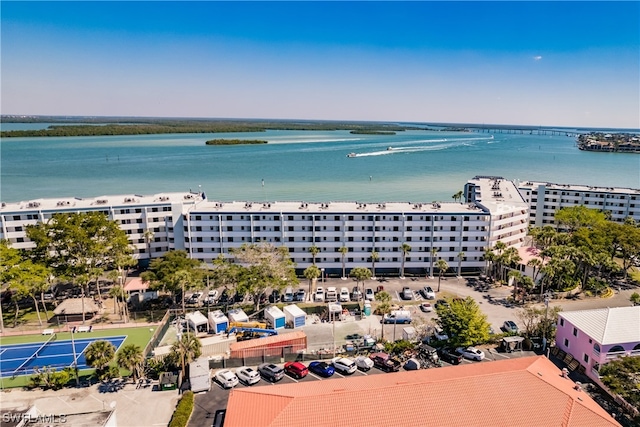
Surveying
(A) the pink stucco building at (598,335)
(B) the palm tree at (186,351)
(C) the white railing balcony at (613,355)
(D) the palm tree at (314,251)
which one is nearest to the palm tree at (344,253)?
Answer: (D) the palm tree at (314,251)

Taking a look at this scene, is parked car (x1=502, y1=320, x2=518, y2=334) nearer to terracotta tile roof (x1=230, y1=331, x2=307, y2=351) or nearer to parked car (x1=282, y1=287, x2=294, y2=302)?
terracotta tile roof (x1=230, y1=331, x2=307, y2=351)

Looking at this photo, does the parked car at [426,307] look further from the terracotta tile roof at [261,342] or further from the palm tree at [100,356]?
the palm tree at [100,356]

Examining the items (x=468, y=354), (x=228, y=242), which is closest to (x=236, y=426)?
(x=468, y=354)

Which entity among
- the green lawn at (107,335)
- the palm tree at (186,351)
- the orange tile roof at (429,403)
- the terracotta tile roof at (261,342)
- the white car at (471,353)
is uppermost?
the orange tile roof at (429,403)

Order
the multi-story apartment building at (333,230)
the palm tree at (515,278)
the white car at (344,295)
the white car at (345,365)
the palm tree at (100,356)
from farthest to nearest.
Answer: the multi-story apartment building at (333,230), the white car at (344,295), the palm tree at (515,278), the white car at (345,365), the palm tree at (100,356)

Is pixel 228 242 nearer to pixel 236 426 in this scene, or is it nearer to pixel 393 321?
pixel 393 321

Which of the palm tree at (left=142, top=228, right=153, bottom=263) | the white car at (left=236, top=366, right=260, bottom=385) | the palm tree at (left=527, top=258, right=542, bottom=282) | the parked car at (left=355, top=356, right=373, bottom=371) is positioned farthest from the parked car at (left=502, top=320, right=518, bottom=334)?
the palm tree at (left=142, top=228, right=153, bottom=263)

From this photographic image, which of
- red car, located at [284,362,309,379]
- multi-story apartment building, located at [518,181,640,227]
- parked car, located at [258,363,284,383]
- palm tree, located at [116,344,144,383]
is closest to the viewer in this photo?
palm tree, located at [116,344,144,383]

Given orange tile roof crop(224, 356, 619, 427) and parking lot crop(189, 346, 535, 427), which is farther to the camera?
parking lot crop(189, 346, 535, 427)
